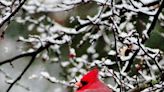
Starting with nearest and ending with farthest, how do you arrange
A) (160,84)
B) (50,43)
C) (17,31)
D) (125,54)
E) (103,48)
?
(160,84) < (125,54) < (50,43) < (103,48) < (17,31)

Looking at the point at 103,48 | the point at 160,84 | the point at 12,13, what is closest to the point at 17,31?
the point at 103,48

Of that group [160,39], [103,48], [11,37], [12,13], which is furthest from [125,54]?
[11,37]

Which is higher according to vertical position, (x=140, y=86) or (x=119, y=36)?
(x=119, y=36)

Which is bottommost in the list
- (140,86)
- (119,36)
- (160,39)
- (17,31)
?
(140,86)

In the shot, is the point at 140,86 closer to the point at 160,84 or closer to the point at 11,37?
the point at 160,84

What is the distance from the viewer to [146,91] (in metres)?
3.50

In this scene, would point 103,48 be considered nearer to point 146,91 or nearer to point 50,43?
point 50,43

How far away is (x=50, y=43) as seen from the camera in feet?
18.2

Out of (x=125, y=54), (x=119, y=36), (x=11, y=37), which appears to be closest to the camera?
(x=119, y=36)

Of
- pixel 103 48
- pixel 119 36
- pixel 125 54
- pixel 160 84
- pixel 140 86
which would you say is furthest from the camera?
pixel 103 48

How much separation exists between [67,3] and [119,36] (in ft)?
2.78

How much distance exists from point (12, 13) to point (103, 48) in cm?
384

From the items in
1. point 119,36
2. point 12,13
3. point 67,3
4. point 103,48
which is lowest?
point 119,36

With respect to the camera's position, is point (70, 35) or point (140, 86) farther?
point (70, 35)
